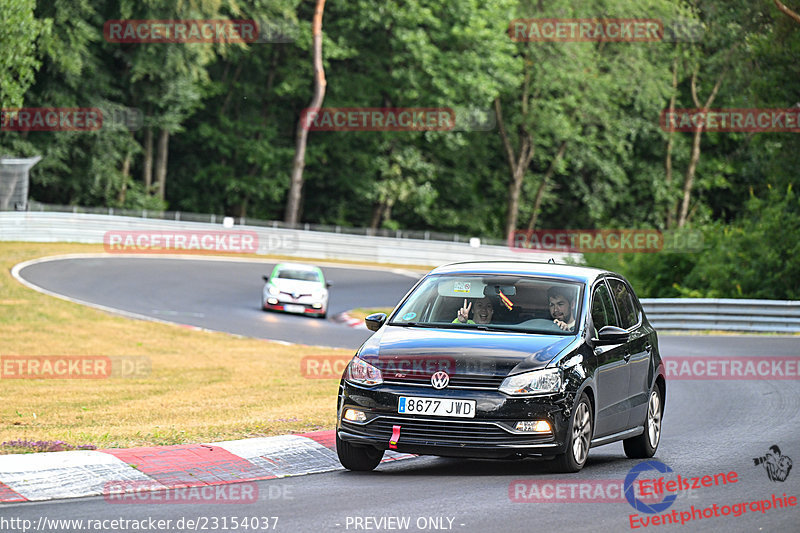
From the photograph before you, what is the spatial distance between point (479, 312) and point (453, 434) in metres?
1.52

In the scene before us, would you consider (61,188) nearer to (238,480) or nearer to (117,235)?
(117,235)

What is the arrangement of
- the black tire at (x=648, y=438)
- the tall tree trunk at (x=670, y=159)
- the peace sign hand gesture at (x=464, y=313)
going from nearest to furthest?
the peace sign hand gesture at (x=464, y=313), the black tire at (x=648, y=438), the tall tree trunk at (x=670, y=159)

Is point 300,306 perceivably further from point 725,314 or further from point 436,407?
point 436,407

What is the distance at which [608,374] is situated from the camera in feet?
32.8

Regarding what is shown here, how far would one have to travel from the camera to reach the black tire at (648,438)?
35.8 feet

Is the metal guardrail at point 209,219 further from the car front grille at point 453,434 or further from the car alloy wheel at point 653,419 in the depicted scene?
the car front grille at point 453,434

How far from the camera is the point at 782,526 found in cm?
755

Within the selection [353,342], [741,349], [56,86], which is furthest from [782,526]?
[56,86]

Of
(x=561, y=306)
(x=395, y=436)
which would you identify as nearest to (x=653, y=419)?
(x=561, y=306)

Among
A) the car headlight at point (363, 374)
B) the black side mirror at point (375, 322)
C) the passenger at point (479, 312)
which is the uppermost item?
the passenger at point (479, 312)

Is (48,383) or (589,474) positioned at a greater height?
(589,474)

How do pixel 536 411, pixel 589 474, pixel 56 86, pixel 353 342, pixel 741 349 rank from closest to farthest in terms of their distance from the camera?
pixel 536 411 < pixel 589 474 < pixel 741 349 < pixel 353 342 < pixel 56 86

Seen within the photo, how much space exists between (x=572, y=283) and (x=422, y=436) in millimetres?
2217

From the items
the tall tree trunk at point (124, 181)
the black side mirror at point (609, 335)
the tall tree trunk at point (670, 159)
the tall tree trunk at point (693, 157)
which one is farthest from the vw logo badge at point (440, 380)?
the tall tree trunk at point (693, 157)
